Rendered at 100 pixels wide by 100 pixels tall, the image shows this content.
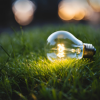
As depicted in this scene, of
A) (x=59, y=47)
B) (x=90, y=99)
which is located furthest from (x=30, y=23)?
(x=90, y=99)

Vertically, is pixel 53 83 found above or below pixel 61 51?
below

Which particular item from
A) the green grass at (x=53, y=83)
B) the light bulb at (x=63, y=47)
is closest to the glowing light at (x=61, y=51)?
the light bulb at (x=63, y=47)

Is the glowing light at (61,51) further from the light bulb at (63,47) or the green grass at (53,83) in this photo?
the green grass at (53,83)

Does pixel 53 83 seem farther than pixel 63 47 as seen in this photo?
No

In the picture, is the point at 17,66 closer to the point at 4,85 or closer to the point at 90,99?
the point at 4,85

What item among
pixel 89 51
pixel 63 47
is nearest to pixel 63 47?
pixel 63 47

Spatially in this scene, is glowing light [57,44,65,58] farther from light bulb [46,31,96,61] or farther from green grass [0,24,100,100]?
green grass [0,24,100,100]

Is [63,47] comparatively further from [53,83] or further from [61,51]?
[53,83]

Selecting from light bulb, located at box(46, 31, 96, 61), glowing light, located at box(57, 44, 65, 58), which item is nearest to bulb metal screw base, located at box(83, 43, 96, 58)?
light bulb, located at box(46, 31, 96, 61)
